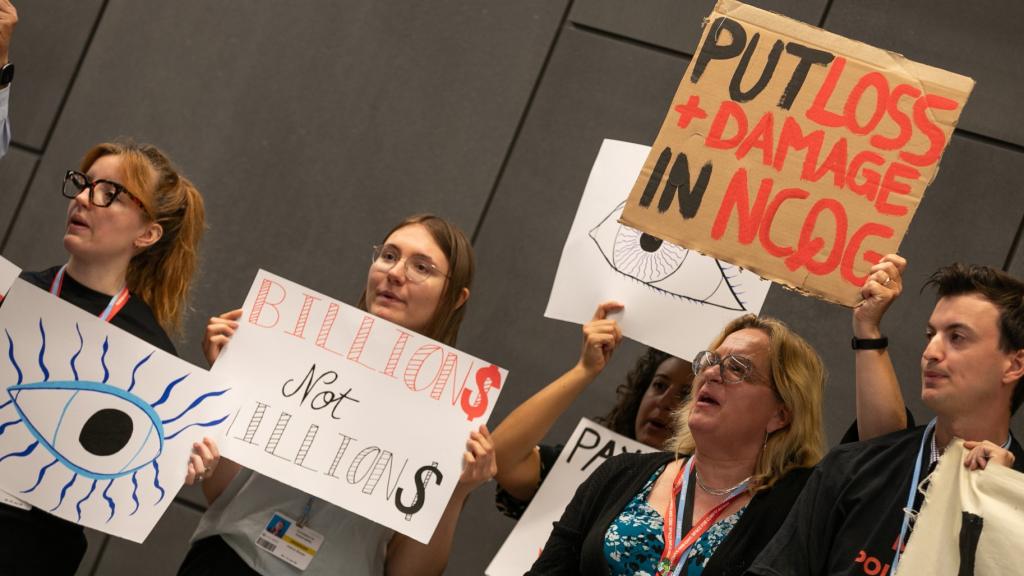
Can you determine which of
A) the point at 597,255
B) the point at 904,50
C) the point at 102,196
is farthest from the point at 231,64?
the point at 904,50

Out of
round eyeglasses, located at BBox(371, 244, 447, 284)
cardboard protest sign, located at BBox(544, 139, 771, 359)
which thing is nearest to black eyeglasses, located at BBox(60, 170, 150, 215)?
round eyeglasses, located at BBox(371, 244, 447, 284)

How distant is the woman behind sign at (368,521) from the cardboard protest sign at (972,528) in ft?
3.27

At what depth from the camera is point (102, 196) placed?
9.11ft

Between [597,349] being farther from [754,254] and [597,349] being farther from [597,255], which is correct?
[754,254]

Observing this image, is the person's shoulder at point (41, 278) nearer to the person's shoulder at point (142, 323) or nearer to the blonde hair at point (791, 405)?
the person's shoulder at point (142, 323)

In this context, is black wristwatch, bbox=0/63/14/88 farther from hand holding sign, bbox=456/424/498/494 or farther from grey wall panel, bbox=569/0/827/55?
grey wall panel, bbox=569/0/827/55

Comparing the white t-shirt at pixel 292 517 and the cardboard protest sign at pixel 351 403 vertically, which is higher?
the cardboard protest sign at pixel 351 403

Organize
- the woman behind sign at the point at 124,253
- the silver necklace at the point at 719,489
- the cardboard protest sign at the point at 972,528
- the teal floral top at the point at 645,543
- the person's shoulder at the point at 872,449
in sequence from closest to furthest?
the cardboard protest sign at the point at 972,528
the person's shoulder at the point at 872,449
the teal floral top at the point at 645,543
the silver necklace at the point at 719,489
the woman behind sign at the point at 124,253

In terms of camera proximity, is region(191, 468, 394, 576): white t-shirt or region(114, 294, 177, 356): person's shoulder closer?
region(191, 468, 394, 576): white t-shirt

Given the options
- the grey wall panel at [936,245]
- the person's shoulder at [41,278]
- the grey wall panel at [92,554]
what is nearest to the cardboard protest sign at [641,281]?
the grey wall panel at [936,245]

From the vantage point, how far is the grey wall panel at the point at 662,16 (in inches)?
149

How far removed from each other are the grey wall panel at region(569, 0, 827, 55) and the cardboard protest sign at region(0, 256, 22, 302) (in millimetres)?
1983

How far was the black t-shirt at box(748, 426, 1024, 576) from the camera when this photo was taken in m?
2.10

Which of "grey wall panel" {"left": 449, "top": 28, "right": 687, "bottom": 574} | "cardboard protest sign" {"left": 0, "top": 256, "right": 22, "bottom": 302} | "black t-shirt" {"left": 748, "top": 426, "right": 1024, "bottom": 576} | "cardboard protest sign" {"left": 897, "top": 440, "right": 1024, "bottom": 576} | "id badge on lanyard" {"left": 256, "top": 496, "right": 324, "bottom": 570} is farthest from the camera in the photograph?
"grey wall panel" {"left": 449, "top": 28, "right": 687, "bottom": 574}
